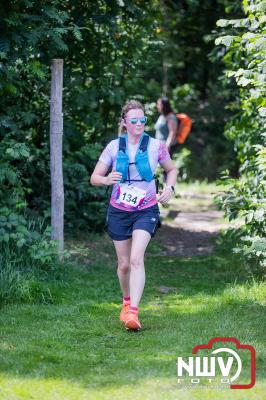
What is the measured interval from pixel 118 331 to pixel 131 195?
3.69 feet

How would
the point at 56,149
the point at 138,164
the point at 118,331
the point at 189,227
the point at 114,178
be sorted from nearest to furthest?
1. the point at 114,178
2. the point at 138,164
3. the point at 118,331
4. the point at 56,149
5. the point at 189,227

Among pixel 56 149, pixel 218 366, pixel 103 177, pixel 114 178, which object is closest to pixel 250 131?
pixel 56 149

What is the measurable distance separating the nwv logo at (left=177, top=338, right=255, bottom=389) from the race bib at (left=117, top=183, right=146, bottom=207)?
1.32 meters

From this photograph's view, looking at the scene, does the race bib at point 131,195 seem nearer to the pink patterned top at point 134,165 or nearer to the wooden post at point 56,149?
the pink patterned top at point 134,165

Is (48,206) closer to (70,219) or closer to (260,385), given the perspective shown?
(70,219)

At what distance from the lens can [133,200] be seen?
6469 millimetres

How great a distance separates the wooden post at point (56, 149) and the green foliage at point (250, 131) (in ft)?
5.89

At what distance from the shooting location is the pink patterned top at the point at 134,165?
21.3ft

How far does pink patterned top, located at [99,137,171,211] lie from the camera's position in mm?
6500

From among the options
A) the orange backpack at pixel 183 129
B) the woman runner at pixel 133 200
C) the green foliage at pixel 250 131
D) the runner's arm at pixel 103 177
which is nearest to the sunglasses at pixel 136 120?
the woman runner at pixel 133 200

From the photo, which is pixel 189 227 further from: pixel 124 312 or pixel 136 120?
pixel 136 120

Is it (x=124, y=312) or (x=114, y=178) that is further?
(x=124, y=312)

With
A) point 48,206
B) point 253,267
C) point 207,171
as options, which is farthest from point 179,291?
point 207,171

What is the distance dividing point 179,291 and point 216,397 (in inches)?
134
